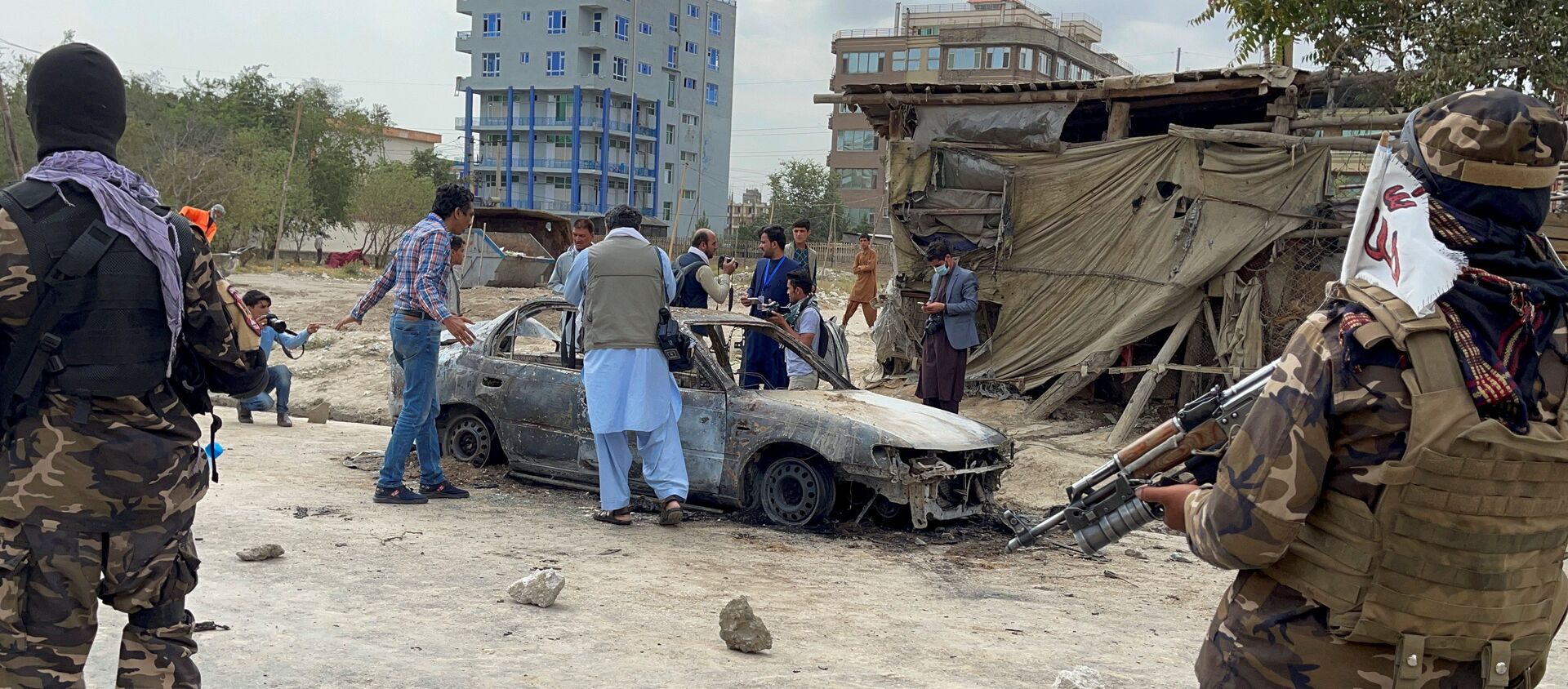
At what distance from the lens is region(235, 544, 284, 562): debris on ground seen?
217 inches

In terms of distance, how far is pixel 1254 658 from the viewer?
2.28 meters

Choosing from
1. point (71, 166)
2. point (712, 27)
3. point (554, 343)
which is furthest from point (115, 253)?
point (712, 27)

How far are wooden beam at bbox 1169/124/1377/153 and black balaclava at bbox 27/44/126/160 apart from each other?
926 cm

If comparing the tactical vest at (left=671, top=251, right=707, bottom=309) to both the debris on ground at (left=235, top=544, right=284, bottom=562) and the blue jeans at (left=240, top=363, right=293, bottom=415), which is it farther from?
the debris on ground at (left=235, top=544, right=284, bottom=562)

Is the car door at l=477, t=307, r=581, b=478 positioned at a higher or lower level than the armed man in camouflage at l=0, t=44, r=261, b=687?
lower

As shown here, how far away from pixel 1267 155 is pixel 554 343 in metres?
6.46

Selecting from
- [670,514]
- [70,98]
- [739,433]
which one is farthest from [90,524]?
[739,433]

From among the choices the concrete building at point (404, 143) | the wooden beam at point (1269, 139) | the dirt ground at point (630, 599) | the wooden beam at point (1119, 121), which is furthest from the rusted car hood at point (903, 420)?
the concrete building at point (404, 143)

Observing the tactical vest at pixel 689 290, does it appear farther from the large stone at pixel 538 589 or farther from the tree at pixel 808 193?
the tree at pixel 808 193

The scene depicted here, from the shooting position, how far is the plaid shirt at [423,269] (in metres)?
Result: 6.84

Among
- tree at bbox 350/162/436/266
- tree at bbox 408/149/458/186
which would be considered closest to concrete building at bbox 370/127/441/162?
tree at bbox 408/149/458/186

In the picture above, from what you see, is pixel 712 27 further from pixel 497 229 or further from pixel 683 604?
pixel 683 604

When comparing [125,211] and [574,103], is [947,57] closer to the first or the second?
[574,103]

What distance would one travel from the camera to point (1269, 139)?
1030 cm
